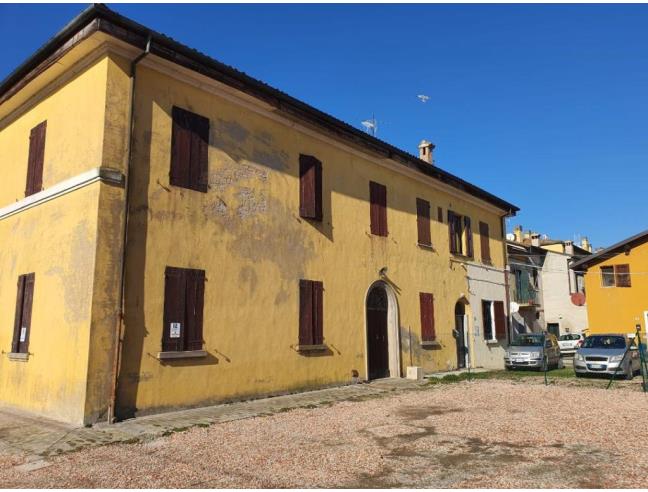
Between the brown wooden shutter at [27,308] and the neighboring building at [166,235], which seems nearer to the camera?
the neighboring building at [166,235]

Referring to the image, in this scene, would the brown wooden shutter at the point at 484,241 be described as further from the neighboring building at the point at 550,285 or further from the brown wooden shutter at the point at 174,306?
the brown wooden shutter at the point at 174,306

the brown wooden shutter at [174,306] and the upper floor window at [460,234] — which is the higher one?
the upper floor window at [460,234]

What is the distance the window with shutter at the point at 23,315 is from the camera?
34.0 feet

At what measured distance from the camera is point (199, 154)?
11.0 metres

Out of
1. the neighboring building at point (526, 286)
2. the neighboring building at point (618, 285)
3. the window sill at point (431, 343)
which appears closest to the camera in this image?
the window sill at point (431, 343)

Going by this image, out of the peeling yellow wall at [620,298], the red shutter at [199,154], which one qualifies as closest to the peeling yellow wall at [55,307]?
the red shutter at [199,154]

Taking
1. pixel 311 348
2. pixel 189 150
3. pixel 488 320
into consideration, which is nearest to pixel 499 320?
pixel 488 320

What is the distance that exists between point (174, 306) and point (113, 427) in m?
2.48

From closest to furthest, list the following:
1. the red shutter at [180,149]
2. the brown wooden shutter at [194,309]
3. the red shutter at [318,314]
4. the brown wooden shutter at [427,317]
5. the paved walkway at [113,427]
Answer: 1. the paved walkway at [113,427]
2. the brown wooden shutter at [194,309]
3. the red shutter at [180,149]
4. the red shutter at [318,314]
5. the brown wooden shutter at [427,317]

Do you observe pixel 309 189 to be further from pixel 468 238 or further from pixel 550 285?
pixel 550 285

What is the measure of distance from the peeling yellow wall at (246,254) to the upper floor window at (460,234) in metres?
3.90

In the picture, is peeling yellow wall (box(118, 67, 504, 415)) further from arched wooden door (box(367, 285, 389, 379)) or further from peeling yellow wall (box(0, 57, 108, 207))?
peeling yellow wall (box(0, 57, 108, 207))

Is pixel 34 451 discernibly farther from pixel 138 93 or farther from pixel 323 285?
pixel 323 285

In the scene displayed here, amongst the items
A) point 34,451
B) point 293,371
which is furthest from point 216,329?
point 34,451
